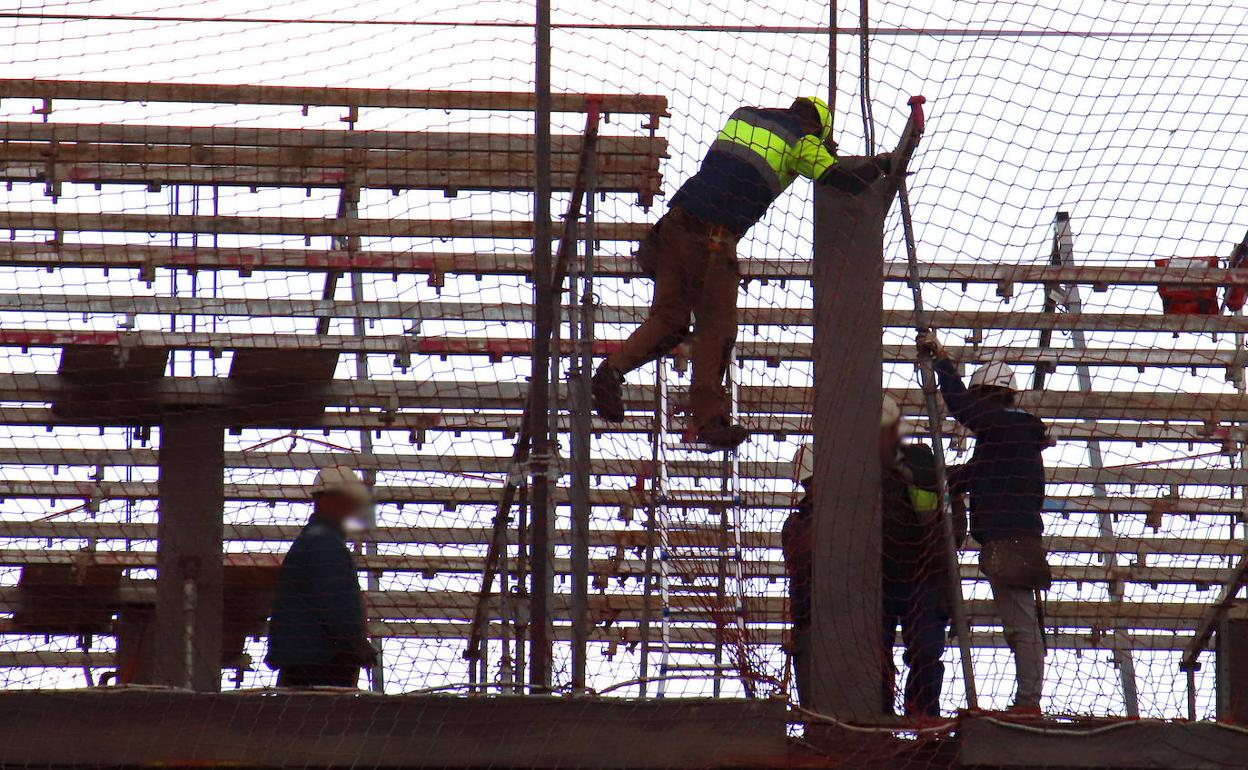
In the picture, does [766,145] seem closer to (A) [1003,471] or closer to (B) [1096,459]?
(A) [1003,471]

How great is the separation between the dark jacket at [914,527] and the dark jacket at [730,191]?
1.54 m

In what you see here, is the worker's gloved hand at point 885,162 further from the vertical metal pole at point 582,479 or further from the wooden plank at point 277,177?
the wooden plank at point 277,177

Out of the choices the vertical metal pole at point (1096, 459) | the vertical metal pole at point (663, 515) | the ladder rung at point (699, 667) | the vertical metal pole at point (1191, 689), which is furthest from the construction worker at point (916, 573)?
the vertical metal pole at point (1096, 459)

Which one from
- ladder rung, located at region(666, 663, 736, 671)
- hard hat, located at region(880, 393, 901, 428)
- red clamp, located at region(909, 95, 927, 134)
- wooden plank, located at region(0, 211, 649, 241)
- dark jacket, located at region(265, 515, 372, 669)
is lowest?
ladder rung, located at region(666, 663, 736, 671)

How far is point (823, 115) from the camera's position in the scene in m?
8.97

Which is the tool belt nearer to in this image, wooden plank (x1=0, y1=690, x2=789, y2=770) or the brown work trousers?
the brown work trousers

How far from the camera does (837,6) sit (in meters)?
8.83

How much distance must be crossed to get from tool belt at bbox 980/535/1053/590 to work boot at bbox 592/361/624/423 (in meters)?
1.98

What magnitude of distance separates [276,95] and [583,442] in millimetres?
4974

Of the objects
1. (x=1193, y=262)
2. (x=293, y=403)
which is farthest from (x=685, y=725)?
(x=1193, y=262)

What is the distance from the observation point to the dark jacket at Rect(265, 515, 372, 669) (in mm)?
7832

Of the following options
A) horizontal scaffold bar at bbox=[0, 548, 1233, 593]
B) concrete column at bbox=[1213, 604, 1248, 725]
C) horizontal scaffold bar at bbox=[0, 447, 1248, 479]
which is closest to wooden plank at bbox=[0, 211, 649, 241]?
horizontal scaffold bar at bbox=[0, 447, 1248, 479]

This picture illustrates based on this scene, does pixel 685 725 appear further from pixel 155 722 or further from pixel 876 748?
pixel 155 722

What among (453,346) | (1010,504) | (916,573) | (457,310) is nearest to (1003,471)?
(1010,504)
